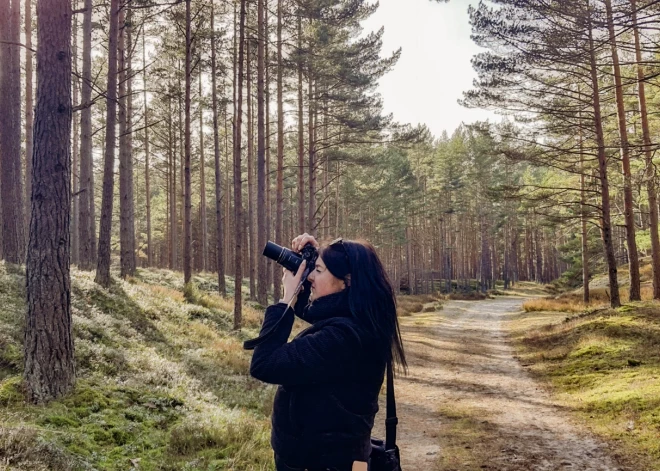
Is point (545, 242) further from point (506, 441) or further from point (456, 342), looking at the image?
point (506, 441)

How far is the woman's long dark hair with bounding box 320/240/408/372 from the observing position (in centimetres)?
213

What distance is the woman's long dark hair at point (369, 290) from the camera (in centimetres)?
213

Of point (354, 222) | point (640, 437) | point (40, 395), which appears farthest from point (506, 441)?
point (354, 222)

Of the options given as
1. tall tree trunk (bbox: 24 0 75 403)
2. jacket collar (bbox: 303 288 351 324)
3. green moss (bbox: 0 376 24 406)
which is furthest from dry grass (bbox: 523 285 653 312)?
jacket collar (bbox: 303 288 351 324)

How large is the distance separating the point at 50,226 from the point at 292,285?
4328 millimetres

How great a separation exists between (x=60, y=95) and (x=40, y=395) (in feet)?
11.2

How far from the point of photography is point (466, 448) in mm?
6586

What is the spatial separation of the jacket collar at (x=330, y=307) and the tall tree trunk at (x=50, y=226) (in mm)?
4404

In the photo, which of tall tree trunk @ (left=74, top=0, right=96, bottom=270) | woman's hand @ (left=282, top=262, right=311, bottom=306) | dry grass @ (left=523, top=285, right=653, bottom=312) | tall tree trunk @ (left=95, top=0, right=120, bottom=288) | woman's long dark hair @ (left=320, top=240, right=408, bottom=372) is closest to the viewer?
Answer: woman's long dark hair @ (left=320, top=240, right=408, bottom=372)

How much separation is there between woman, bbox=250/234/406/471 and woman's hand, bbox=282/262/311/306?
1cm

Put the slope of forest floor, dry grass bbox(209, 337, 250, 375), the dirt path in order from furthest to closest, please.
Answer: dry grass bbox(209, 337, 250, 375), the dirt path, the slope of forest floor

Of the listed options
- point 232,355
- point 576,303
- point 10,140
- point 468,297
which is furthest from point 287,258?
point 468,297

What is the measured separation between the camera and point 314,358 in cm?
200

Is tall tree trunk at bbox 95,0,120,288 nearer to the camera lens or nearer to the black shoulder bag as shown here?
the camera lens
